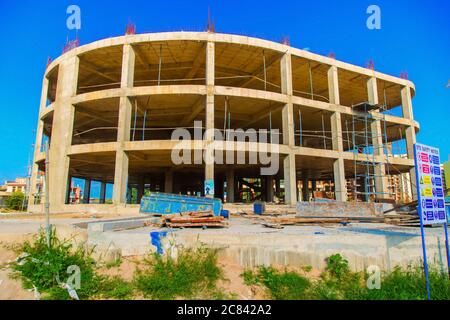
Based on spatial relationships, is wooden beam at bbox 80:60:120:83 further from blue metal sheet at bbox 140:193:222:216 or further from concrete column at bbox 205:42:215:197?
blue metal sheet at bbox 140:193:222:216

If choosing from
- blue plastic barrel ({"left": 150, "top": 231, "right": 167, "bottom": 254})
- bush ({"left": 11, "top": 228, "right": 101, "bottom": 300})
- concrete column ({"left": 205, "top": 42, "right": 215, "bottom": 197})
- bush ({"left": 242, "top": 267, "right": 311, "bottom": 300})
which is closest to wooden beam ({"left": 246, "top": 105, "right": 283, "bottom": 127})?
concrete column ({"left": 205, "top": 42, "right": 215, "bottom": 197})

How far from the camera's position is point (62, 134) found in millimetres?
16875

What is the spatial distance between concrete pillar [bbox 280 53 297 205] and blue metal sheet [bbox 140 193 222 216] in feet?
21.5

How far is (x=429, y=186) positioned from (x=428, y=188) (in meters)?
0.05

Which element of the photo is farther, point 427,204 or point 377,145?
point 377,145

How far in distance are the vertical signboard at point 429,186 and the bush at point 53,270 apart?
548cm

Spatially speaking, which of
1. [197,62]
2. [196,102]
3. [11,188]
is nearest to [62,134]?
[196,102]

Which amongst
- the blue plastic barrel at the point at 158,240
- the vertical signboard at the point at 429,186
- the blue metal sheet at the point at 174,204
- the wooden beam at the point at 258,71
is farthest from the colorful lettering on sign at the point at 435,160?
the wooden beam at the point at 258,71

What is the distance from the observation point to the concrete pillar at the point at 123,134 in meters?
14.9

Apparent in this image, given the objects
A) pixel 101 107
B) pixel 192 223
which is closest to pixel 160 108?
pixel 101 107

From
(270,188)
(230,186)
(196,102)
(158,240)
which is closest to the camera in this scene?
(158,240)

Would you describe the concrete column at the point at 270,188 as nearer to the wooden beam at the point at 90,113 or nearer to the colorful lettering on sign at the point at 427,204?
the wooden beam at the point at 90,113

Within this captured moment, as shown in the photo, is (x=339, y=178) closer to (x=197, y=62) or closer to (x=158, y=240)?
(x=197, y=62)
